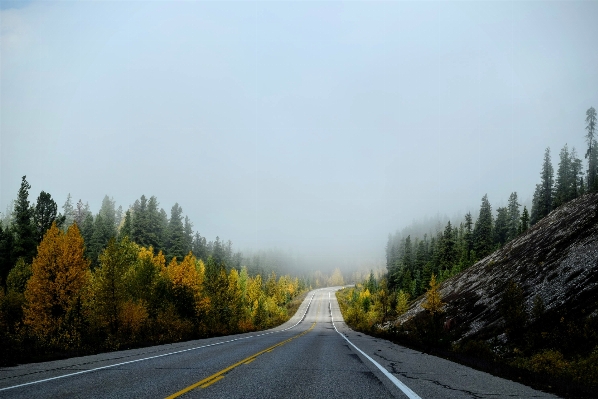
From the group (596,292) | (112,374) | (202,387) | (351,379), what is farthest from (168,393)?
(596,292)

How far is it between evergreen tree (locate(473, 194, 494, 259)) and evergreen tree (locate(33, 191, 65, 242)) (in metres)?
94.0

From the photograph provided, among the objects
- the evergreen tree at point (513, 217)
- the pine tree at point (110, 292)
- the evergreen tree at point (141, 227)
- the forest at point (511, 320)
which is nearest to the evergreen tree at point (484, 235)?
the forest at point (511, 320)

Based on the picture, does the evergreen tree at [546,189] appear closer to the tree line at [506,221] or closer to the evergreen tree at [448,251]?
the tree line at [506,221]

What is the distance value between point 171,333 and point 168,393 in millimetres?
27082

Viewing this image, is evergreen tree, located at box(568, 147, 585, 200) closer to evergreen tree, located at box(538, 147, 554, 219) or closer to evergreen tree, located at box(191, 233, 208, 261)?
evergreen tree, located at box(538, 147, 554, 219)

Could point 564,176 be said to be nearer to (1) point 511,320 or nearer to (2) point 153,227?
(1) point 511,320

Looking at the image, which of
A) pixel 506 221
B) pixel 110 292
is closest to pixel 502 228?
pixel 506 221

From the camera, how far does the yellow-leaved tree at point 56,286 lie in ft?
104

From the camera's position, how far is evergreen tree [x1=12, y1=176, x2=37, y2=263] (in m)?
45.7

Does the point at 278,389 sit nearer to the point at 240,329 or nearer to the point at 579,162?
the point at 240,329

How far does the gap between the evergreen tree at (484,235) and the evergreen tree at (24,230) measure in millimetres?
95752

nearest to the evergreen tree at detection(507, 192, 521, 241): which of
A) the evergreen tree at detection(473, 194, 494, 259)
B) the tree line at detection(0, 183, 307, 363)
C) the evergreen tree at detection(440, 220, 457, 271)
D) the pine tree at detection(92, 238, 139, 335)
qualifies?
the evergreen tree at detection(473, 194, 494, 259)

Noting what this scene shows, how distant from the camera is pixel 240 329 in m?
51.6

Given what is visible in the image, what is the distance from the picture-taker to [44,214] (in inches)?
1935
